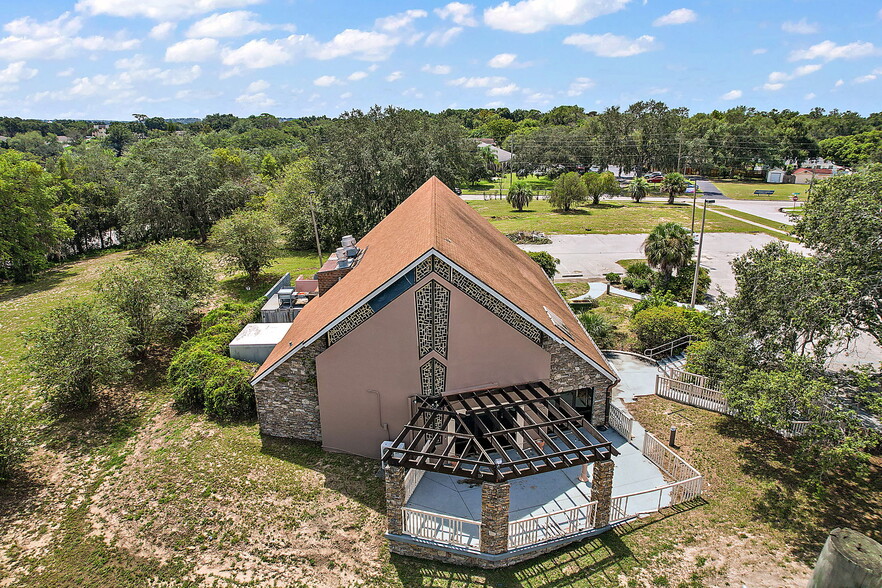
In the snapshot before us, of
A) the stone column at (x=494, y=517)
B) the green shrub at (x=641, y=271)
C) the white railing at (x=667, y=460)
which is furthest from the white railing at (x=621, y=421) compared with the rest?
the green shrub at (x=641, y=271)

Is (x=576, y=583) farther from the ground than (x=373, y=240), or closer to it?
closer to it

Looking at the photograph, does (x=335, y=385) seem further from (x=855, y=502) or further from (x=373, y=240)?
(x=855, y=502)

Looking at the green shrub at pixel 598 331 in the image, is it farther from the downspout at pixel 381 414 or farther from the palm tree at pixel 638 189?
the palm tree at pixel 638 189

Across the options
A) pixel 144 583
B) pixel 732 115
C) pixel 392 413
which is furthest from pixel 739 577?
pixel 732 115

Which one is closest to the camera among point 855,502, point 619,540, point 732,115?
point 619,540

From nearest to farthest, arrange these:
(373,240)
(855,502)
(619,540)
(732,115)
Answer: (619,540)
(855,502)
(373,240)
(732,115)

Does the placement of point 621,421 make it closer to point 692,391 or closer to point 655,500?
point 655,500

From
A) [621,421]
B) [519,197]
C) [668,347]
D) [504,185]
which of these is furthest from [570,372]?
[504,185]
